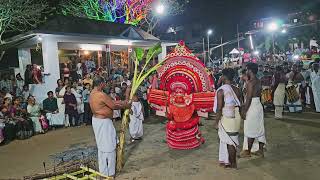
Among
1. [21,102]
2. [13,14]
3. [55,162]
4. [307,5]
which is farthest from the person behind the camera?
[307,5]

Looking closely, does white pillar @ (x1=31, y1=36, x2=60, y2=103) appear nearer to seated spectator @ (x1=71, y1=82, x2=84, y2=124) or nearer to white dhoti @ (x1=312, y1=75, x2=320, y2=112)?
seated spectator @ (x1=71, y1=82, x2=84, y2=124)

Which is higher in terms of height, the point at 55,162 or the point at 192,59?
the point at 192,59

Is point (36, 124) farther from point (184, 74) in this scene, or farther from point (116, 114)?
point (184, 74)

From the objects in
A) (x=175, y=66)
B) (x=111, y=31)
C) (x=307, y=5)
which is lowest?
(x=175, y=66)

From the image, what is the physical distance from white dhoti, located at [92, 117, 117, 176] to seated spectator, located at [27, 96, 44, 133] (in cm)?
568

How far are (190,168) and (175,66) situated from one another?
257 cm

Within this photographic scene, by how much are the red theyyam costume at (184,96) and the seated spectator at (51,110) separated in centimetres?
483

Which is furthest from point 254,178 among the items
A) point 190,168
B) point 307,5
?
point 307,5

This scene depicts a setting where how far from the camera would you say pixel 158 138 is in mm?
8898

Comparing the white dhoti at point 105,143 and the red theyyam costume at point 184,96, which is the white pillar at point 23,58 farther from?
the white dhoti at point 105,143

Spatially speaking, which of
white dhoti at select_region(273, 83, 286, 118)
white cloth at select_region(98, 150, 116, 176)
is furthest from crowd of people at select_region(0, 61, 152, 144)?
white dhoti at select_region(273, 83, 286, 118)

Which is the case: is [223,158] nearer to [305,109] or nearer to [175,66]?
[175,66]

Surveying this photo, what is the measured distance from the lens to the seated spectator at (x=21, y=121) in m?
10.1

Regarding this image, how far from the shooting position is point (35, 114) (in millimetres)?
10719
